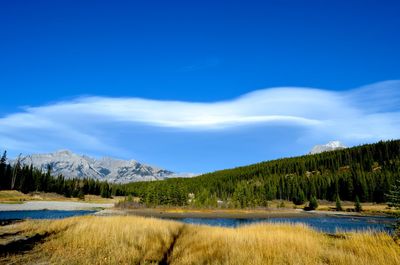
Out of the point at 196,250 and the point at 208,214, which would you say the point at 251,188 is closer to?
the point at 208,214

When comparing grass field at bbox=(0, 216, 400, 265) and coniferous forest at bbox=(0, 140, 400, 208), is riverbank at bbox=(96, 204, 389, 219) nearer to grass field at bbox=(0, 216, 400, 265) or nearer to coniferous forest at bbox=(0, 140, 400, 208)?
coniferous forest at bbox=(0, 140, 400, 208)

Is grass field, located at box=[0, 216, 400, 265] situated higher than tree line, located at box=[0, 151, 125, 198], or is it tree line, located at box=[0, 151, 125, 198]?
tree line, located at box=[0, 151, 125, 198]

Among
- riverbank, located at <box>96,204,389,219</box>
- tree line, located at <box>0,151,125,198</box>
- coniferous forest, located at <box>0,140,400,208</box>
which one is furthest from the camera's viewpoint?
tree line, located at <box>0,151,125,198</box>

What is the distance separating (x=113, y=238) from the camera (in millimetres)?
17922

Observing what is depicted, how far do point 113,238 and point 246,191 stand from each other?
363 ft

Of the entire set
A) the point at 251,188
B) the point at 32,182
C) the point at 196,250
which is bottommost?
the point at 196,250

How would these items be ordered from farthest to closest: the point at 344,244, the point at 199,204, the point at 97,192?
the point at 97,192 < the point at 199,204 < the point at 344,244

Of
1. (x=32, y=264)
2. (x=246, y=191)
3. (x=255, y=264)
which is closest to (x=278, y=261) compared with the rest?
(x=255, y=264)

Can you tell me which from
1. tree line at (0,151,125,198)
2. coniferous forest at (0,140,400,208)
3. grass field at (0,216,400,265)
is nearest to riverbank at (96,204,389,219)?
coniferous forest at (0,140,400,208)

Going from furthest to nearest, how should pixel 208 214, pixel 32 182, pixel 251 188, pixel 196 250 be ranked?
pixel 32 182 → pixel 251 188 → pixel 208 214 → pixel 196 250

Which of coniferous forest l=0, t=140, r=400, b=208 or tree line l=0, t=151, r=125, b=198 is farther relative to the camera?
tree line l=0, t=151, r=125, b=198

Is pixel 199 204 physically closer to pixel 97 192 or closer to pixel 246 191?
pixel 246 191

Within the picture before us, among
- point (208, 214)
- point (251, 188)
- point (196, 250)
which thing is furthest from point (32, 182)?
point (196, 250)

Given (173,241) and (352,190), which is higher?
(352,190)
